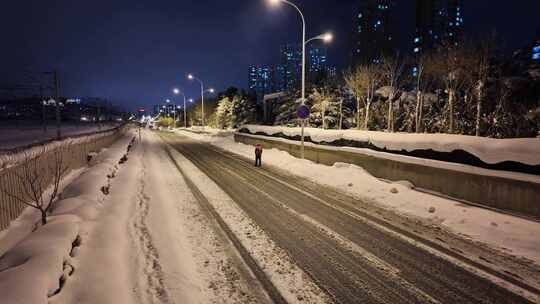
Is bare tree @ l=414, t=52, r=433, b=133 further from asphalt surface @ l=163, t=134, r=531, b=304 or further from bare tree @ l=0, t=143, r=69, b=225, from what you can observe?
bare tree @ l=0, t=143, r=69, b=225

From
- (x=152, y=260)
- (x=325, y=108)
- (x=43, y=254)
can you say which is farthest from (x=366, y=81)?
(x=43, y=254)

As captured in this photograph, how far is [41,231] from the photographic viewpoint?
5.70 metres

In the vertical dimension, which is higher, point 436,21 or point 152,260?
point 436,21

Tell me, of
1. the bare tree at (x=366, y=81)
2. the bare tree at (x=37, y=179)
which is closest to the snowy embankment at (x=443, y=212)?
the bare tree at (x=37, y=179)

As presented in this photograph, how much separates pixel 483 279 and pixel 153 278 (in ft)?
16.6

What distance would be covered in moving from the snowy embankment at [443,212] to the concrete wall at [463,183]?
41 centimetres

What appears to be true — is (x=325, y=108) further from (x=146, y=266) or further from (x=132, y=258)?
(x=146, y=266)

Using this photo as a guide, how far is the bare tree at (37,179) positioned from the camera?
8.29 meters

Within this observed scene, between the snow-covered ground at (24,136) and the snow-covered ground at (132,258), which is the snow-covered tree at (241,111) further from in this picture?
the snow-covered ground at (132,258)

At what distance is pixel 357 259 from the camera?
5.93m

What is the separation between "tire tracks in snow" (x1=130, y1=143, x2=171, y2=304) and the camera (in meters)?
4.59

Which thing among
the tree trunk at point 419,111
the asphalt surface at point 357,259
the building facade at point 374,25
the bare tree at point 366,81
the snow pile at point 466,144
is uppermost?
the building facade at point 374,25

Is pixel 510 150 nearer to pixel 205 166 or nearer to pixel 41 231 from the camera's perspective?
pixel 41 231

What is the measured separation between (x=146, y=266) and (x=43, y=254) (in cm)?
146
